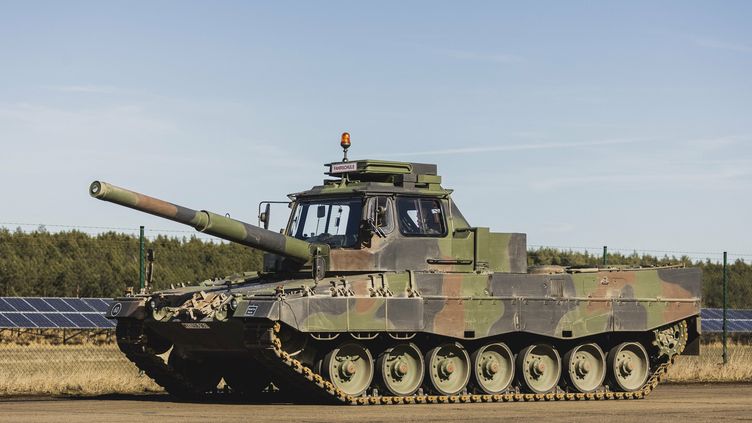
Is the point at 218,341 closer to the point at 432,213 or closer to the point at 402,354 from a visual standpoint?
the point at 402,354

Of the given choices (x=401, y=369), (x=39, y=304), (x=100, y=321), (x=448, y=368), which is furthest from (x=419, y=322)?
(x=39, y=304)

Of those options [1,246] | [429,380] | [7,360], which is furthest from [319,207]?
[1,246]

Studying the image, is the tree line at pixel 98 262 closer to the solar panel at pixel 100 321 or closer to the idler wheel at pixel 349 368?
the solar panel at pixel 100 321

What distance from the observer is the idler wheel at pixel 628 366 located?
25094mm

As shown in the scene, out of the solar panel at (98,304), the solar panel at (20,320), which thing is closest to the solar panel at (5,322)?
the solar panel at (20,320)

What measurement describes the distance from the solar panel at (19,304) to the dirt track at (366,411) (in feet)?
57.3

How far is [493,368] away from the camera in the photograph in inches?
928

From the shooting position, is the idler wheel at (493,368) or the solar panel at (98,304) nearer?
the idler wheel at (493,368)

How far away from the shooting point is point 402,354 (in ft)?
74.2

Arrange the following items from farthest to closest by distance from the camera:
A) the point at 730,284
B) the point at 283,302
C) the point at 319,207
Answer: the point at 730,284 < the point at 319,207 < the point at 283,302

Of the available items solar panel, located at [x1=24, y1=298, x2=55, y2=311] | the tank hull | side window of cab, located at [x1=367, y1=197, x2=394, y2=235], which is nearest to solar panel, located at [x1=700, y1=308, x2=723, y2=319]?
the tank hull

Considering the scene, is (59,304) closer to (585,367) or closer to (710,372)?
(710,372)

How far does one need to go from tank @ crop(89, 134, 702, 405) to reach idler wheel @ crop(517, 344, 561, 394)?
0.03m

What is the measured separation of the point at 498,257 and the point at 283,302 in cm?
517
